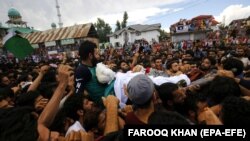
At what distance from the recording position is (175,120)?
1.64m

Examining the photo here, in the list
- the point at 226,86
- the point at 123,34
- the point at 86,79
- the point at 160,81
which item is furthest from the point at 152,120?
the point at 123,34

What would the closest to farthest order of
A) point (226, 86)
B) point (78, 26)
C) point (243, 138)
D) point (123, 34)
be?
point (243, 138), point (226, 86), point (78, 26), point (123, 34)

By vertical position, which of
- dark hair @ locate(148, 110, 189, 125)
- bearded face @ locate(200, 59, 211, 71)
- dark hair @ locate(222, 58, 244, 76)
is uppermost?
dark hair @ locate(148, 110, 189, 125)

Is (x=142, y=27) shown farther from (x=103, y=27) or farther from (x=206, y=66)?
(x=206, y=66)

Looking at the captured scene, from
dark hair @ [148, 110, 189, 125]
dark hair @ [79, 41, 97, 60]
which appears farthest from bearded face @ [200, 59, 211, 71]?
dark hair @ [148, 110, 189, 125]

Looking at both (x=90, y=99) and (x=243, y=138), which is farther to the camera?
(x=90, y=99)

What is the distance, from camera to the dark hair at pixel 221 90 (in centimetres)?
321

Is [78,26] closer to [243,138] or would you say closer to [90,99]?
[90,99]

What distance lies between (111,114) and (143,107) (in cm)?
35

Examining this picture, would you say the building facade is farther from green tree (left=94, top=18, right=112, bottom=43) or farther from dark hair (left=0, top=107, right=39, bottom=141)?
dark hair (left=0, top=107, right=39, bottom=141)

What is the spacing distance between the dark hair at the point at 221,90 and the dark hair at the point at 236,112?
903mm

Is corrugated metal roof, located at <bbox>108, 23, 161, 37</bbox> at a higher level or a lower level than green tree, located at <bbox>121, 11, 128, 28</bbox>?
lower

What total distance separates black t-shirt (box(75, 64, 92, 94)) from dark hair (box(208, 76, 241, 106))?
67.3 inches

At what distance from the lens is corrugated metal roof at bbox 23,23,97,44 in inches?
1437
